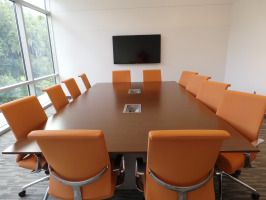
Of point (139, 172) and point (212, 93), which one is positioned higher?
point (212, 93)

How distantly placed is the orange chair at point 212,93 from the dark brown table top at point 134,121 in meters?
0.18

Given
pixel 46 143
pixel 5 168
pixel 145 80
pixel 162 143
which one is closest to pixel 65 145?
pixel 46 143

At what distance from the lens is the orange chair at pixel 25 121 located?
1469 millimetres

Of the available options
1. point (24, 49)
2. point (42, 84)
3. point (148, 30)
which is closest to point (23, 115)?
point (24, 49)

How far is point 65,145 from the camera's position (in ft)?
3.16

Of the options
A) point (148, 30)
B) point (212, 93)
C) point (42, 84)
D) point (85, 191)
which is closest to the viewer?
point (85, 191)

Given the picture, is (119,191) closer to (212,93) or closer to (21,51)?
(212,93)

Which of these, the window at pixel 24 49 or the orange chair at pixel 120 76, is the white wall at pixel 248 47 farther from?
the window at pixel 24 49

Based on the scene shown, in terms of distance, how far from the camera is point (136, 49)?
5.29 meters

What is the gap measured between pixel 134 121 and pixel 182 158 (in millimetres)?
760

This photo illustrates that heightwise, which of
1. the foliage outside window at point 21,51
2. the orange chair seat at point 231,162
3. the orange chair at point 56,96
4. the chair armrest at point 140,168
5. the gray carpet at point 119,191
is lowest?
the gray carpet at point 119,191

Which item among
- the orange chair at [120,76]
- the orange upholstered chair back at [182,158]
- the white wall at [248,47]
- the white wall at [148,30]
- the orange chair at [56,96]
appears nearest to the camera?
the orange upholstered chair back at [182,158]

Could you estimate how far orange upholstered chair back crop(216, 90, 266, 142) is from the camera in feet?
4.88

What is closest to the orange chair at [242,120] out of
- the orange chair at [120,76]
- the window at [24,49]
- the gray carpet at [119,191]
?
the gray carpet at [119,191]
